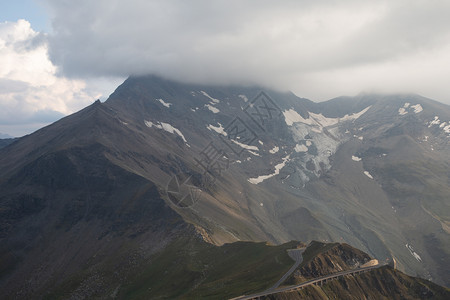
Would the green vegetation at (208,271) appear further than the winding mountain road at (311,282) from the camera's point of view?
Yes

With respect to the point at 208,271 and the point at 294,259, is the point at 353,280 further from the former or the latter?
the point at 208,271

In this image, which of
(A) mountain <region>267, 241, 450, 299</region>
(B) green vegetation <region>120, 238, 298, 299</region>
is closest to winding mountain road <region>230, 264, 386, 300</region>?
(A) mountain <region>267, 241, 450, 299</region>

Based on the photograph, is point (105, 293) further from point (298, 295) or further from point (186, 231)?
point (298, 295)

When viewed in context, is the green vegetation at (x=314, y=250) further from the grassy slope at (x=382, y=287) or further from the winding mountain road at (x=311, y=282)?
the grassy slope at (x=382, y=287)

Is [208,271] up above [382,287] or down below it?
above

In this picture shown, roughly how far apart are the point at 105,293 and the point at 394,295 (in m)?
113

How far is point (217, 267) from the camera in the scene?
484 feet

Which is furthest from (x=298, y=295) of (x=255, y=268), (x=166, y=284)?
(x=166, y=284)

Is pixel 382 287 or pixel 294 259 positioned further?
pixel 294 259

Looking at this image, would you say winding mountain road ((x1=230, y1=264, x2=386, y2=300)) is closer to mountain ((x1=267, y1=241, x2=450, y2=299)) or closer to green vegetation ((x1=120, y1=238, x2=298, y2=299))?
mountain ((x1=267, y1=241, x2=450, y2=299))

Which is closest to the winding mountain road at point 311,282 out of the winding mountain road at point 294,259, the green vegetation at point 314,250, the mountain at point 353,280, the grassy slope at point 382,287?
the mountain at point 353,280

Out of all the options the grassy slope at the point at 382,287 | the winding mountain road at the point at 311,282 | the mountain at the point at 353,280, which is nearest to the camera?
the winding mountain road at the point at 311,282

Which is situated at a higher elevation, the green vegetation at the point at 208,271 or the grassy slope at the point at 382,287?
the green vegetation at the point at 208,271

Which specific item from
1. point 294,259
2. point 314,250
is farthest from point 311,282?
point 314,250
